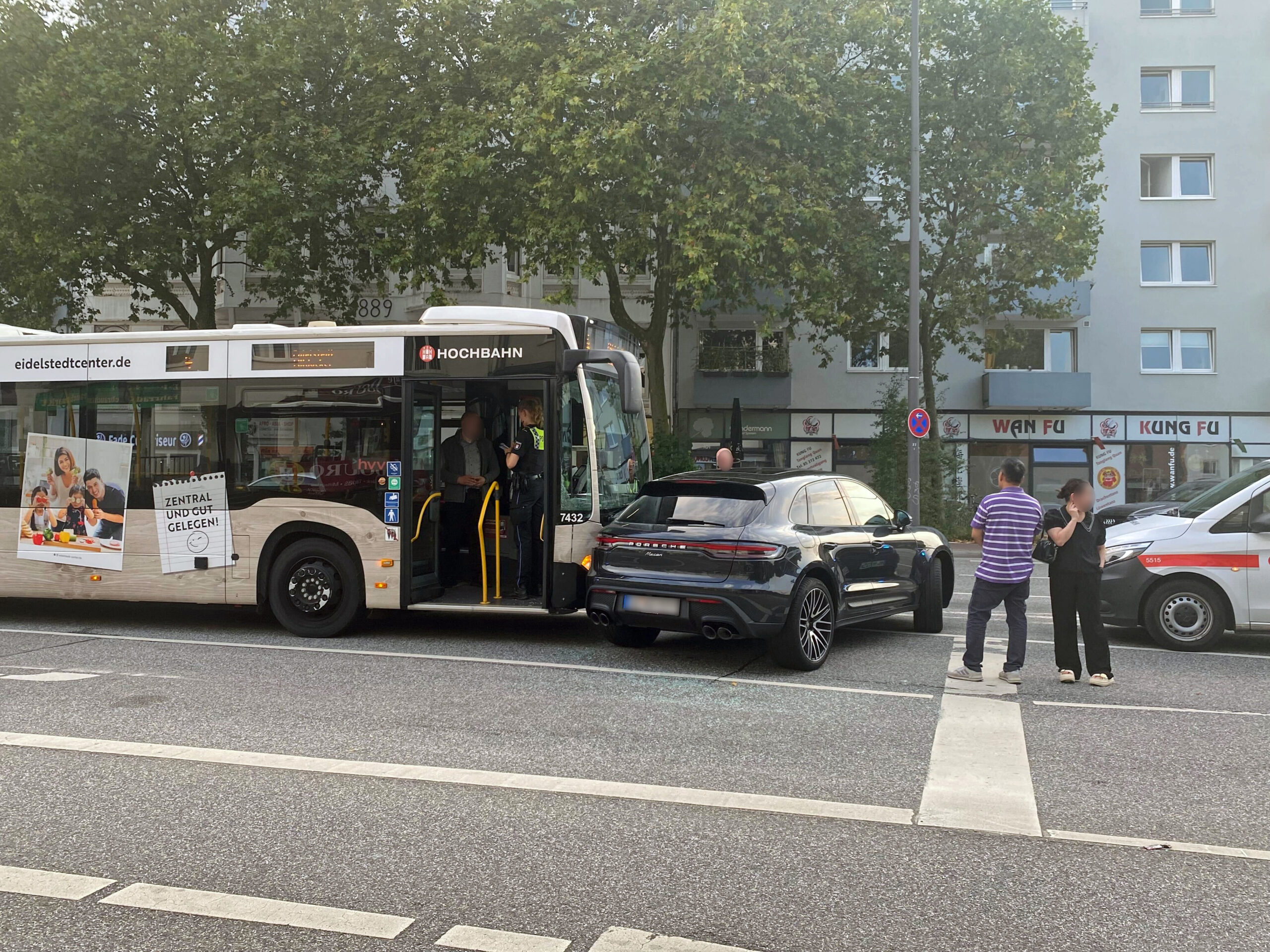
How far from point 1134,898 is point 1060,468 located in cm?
3272

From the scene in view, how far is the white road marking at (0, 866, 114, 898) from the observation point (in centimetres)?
393

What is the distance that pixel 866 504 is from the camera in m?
10.1

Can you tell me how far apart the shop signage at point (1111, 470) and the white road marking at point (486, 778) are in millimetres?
32325

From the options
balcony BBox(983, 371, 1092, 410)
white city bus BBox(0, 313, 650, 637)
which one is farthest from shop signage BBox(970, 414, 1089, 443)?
white city bus BBox(0, 313, 650, 637)

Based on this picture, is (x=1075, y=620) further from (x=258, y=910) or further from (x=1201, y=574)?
Answer: (x=258, y=910)

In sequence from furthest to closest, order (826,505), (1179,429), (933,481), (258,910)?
(1179,429)
(933,481)
(826,505)
(258,910)

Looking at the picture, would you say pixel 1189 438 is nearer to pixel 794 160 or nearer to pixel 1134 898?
pixel 794 160

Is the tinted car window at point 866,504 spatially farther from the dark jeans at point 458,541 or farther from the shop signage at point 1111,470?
the shop signage at point 1111,470

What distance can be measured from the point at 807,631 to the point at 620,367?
2.69 m

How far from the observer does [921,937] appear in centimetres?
360

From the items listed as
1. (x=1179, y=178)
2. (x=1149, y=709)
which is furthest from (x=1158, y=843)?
(x=1179, y=178)

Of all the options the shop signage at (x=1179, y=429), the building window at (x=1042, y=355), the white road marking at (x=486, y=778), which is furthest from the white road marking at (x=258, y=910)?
the shop signage at (x=1179, y=429)

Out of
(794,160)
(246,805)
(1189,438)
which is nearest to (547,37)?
(794,160)

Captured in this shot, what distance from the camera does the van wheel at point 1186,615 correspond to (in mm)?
9742
